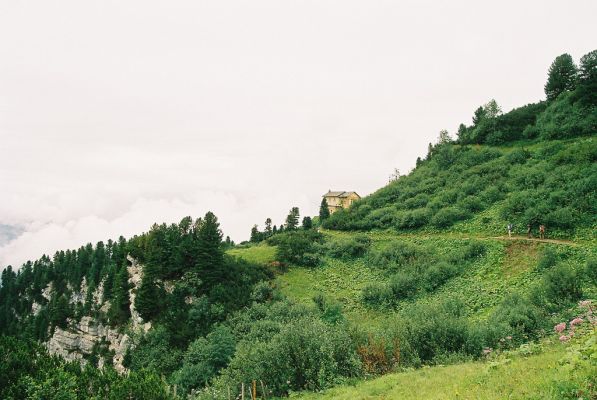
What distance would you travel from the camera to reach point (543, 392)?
8867 millimetres

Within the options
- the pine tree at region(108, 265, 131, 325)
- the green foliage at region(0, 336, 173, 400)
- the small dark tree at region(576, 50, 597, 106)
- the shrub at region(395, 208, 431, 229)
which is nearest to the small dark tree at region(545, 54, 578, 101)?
the small dark tree at region(576, 50, 597, 106)

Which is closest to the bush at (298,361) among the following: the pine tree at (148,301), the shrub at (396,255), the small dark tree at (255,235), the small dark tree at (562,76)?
the pine tree at (148,301)

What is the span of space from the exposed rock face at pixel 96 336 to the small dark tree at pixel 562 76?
8992cm

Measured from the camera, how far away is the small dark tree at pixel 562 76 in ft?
267

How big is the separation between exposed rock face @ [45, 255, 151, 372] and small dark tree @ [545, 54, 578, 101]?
89920mm

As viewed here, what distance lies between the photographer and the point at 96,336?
215ft

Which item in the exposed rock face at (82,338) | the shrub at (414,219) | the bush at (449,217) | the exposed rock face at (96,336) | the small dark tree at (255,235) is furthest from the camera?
the small dark tree at (255,235)

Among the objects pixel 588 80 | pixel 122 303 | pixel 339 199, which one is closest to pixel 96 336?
pixel 122 303

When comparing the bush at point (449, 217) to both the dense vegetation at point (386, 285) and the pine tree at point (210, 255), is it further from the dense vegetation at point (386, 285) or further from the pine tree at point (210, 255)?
the pine tree at point (210, 255)

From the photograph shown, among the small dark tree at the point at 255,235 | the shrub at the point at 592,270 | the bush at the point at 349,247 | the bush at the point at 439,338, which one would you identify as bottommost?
the bush at the point at 439,338

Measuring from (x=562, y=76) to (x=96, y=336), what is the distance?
105826 mm

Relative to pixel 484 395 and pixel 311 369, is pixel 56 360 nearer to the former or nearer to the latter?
pixel 311 369

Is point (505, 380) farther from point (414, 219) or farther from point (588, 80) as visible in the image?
point (588, 80)

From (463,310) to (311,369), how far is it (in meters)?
17.9
